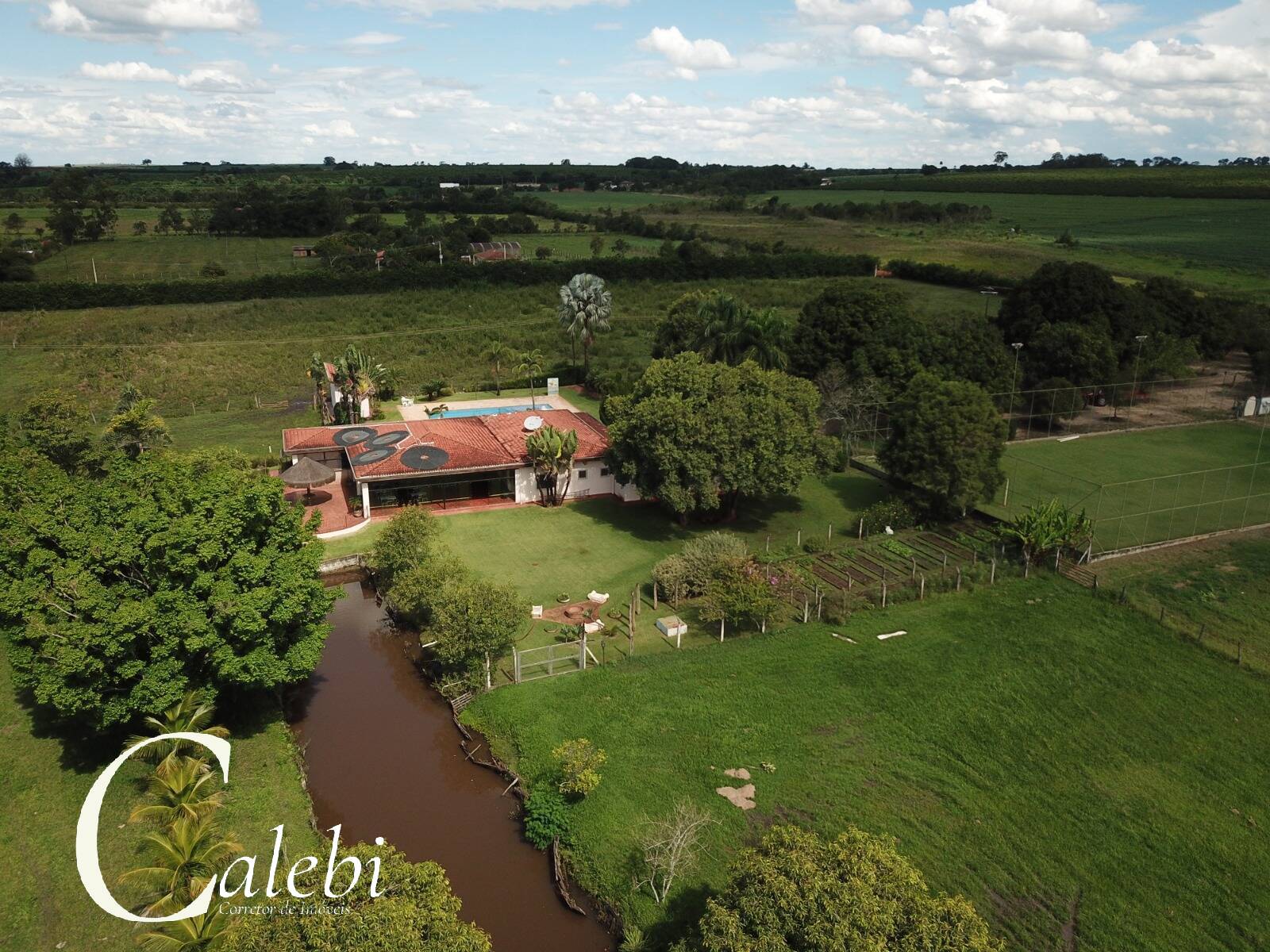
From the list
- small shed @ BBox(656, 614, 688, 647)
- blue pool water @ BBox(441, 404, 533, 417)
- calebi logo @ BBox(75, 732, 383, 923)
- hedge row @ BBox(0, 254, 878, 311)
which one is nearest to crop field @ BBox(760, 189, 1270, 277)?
hedge row @ BBox(0, 254, 878, 311)

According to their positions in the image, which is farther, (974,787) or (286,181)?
(286,181)

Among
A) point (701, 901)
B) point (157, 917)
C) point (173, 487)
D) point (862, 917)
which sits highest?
point (173, 487)

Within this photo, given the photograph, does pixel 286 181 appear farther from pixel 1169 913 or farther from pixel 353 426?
pixel 1169 913

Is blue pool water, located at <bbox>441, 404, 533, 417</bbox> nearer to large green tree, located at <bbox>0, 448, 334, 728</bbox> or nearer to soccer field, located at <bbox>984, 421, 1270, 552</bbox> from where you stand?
soccer field, located at <bbox>984, 421, 1270, 552</bbox>

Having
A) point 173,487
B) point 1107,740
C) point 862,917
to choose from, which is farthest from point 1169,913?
point 173,487

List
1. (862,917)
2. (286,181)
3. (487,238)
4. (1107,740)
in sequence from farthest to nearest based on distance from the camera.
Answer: (286,181)
(487,238)
(1107,740)
(862,917)
